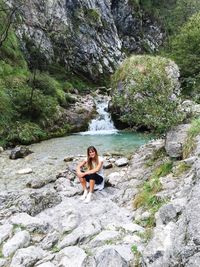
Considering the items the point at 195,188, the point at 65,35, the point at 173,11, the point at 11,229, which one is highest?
the point at 173,11

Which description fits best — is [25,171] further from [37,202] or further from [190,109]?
[190,109]

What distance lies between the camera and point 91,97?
A: 38875 millimetres

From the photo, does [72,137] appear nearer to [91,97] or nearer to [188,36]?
[91,97]

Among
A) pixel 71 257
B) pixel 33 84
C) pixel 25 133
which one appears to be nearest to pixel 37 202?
pixel 71 257

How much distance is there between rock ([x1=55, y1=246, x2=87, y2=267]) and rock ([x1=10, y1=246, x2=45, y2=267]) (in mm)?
489

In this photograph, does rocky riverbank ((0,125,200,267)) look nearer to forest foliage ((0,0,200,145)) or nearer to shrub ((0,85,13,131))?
forest foliage ((0,0,200,145))

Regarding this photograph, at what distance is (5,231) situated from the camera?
939 centimetres

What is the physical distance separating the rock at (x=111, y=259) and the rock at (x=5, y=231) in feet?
10.9

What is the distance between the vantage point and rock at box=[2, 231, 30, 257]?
8321mm

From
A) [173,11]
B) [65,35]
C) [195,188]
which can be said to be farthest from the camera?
[173,11]

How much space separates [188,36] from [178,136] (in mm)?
38220

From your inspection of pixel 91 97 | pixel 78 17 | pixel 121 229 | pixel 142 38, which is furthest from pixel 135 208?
pixel 142 38

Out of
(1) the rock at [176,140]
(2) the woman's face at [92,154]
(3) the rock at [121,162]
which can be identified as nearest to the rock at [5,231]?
(2) the woman's face at [92,154]

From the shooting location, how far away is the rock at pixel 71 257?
7304 mm
